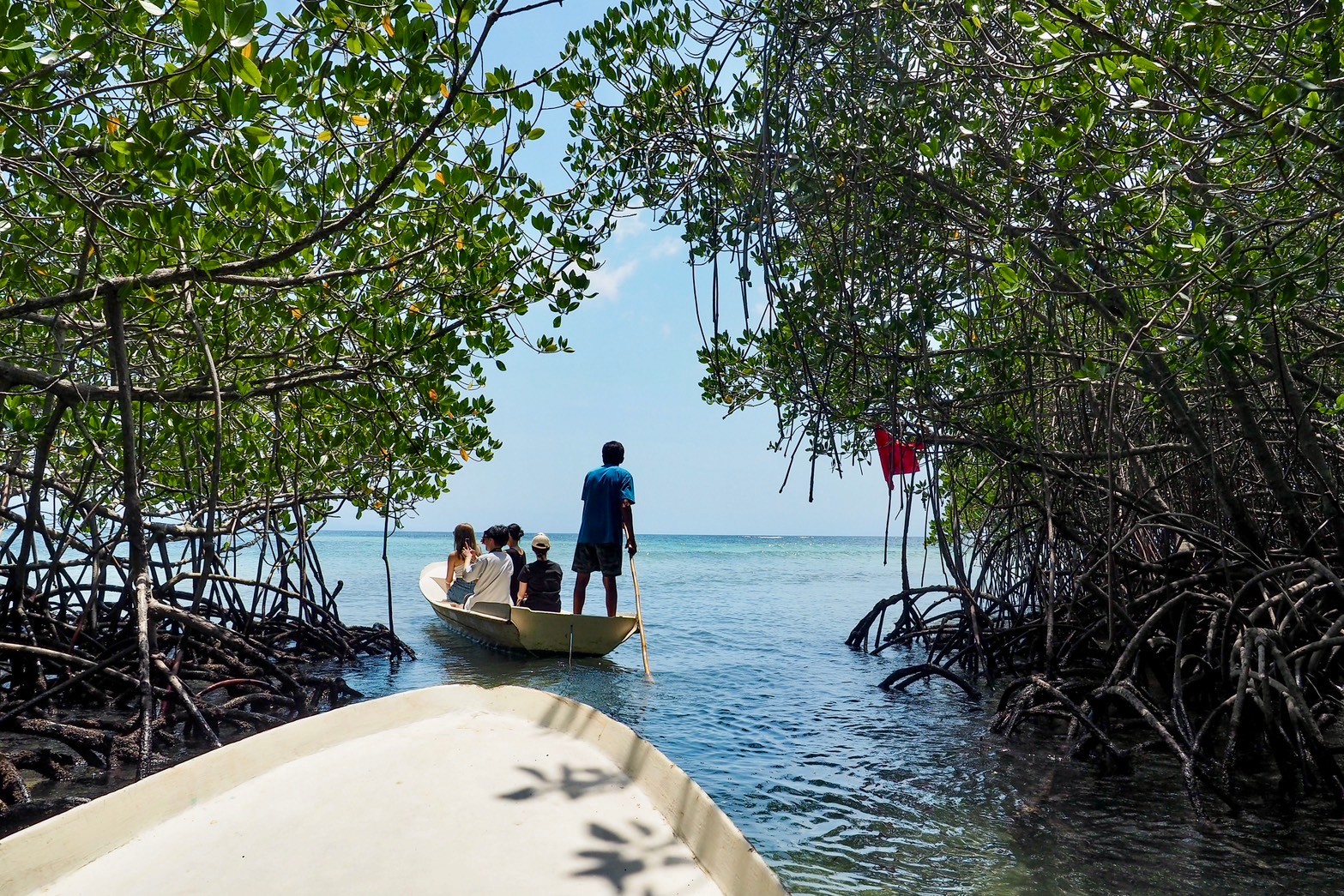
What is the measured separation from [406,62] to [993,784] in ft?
14.4

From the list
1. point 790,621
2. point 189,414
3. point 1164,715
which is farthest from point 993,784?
point 790,621

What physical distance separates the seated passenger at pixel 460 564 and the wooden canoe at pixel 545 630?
0.77 metres

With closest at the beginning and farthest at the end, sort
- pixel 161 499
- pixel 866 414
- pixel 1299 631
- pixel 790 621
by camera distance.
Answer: pixel 1299 631 → pixel 866 414 → pixel 161 499 → pixel 790 621

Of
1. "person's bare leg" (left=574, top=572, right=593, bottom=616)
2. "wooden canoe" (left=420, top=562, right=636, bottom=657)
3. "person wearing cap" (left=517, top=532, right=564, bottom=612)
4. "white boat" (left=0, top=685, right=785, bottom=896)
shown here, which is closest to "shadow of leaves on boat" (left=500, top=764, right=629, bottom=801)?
"white boat" (left=0, top=685, right=785, bottom=896)

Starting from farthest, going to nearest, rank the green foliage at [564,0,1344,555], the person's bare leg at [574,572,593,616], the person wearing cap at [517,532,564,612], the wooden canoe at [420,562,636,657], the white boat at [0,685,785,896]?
the person wearing cap at [517,532,564,612] < the person's bare leg at [574,572,593,616] < the wooden canoe at [420,562,636,657] < the green foliage at [564,0,1344,555] < the white boat at [0,685,785,896]

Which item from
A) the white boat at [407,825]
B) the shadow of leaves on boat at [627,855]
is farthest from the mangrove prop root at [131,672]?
the shadow of leaves on boat at [627,855]

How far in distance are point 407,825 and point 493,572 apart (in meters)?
7.33

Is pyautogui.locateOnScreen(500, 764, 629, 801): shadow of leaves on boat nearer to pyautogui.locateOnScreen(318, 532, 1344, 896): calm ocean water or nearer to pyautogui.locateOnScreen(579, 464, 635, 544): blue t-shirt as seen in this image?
pyautogui.locateOnScreen(318, 532, 1344, 896): calm ocean water

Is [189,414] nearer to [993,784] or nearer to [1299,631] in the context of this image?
[993,784]

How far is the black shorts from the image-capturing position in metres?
8.52

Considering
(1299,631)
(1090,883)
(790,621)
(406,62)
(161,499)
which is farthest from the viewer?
(790,621)

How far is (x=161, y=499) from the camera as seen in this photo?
8.12 metres

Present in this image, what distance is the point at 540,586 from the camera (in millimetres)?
9117

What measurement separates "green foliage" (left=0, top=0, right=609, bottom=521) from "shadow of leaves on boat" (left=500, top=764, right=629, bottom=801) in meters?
2.05
